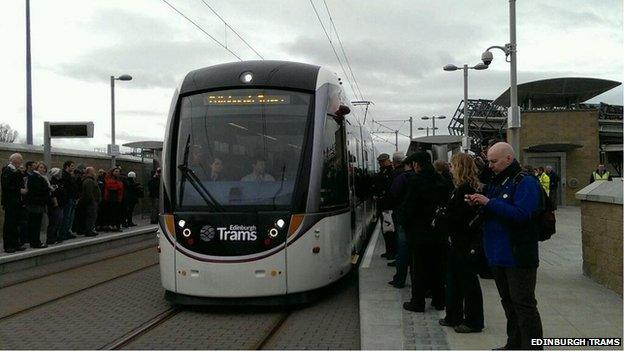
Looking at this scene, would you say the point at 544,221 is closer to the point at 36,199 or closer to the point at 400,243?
the point at 400,243

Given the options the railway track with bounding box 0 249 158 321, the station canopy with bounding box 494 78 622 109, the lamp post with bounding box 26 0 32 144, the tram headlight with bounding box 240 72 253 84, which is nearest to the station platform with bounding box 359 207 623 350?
the tram headlight with bounding box 240 72 253 84

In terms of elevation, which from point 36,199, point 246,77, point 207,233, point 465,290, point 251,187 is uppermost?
point 246,77

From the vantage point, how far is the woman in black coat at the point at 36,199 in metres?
12.0

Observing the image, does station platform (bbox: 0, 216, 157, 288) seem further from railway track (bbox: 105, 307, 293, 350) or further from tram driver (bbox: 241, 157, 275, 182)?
tram driver (bbox: 241, 157, 275, 182)

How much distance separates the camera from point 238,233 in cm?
758

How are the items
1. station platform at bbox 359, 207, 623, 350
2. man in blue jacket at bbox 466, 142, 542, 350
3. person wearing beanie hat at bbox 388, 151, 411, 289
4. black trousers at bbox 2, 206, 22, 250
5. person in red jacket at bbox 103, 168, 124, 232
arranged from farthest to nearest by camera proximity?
1. person in red jacket at bbox 103, 168, 124, 232
2. black trousers at bbox 2, 206, 22, 250
3. person wearing beanie hat at bbox 388, 151, 411, 289
4. station platform at bbox 359, 207, 623, 350
5. man in blue jacket at bbox 466, 142, 542, 350

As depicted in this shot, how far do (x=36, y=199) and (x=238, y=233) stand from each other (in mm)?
6339

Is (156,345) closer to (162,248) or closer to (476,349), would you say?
(162,248)

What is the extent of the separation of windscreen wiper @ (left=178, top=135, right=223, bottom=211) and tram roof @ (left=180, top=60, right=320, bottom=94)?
88cm

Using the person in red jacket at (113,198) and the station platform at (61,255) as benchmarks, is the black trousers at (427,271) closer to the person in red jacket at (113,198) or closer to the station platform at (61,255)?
the station platform at (61,255)

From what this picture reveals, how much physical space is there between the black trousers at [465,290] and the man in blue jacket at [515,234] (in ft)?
3.60

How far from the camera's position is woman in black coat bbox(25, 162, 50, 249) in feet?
39.4

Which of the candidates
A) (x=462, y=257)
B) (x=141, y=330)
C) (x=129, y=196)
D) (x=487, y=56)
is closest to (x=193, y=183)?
(x=141, y=330)

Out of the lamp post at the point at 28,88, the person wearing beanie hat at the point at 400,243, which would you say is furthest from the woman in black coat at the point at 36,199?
the lamp post at the point at 28,88
